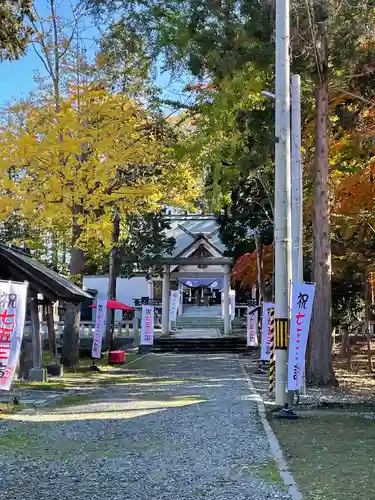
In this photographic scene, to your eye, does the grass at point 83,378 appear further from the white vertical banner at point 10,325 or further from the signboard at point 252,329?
the signboard at point 252,329

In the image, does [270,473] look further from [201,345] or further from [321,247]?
[201,345]

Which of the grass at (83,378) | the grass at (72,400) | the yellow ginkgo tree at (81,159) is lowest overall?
the grass at (72,400)

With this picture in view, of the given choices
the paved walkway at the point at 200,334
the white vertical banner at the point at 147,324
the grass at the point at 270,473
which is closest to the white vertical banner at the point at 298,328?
the grass at the point at 270,473

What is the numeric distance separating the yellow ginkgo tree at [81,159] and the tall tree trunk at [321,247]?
5.07 m

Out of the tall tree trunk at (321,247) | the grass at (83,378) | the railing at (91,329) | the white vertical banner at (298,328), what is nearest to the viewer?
the white vertical banner at (298,328)

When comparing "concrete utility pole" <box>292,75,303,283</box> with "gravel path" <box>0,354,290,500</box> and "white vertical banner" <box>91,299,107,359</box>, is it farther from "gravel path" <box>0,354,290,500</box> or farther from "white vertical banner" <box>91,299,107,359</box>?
"white vertical banner" <box>91,299,107,359</box>

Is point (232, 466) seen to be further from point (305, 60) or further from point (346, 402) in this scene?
point (305, 60)

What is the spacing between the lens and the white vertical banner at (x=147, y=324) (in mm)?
26328

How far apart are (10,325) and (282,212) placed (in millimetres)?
5293

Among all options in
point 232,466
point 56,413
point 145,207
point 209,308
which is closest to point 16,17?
point 145,207

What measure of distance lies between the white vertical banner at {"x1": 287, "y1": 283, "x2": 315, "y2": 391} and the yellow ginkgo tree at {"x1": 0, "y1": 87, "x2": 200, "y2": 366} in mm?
7427

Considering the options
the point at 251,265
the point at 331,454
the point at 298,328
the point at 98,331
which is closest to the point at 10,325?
the point at 298,328

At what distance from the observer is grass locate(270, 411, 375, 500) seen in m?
5.78

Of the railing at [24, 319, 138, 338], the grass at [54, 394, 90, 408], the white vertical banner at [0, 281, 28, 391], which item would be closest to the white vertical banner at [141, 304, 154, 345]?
the railing at [24, 319, 138, 338]
